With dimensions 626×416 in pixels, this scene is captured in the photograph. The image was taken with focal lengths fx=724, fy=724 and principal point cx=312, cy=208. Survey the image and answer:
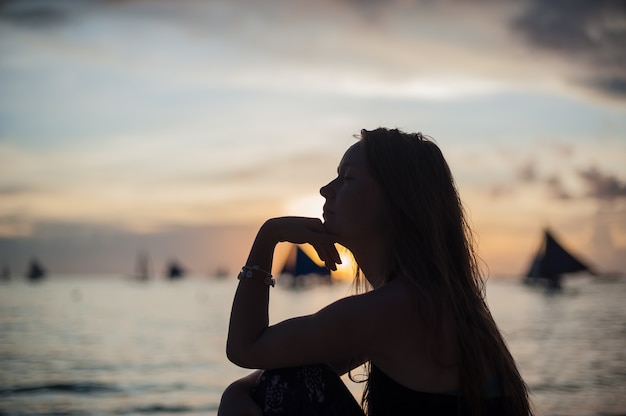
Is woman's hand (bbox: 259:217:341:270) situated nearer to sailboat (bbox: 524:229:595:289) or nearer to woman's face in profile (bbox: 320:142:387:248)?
woman's face in profile (bbox: 320:142:387:248)

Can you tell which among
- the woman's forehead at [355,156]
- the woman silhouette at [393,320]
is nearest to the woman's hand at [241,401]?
the woman silhouette at [393,320]

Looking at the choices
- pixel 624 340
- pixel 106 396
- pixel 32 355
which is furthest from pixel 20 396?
pixel 624 340

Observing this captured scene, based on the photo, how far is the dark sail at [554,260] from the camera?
5509 cm

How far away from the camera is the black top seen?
213 cm

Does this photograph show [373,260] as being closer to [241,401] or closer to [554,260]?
[241,401]

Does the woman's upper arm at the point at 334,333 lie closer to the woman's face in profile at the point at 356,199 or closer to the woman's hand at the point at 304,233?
the woman's face in profile at the point at 356,199

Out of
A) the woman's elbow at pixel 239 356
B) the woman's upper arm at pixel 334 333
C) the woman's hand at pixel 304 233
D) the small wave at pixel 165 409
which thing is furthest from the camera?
the small wave at pixel 165 409

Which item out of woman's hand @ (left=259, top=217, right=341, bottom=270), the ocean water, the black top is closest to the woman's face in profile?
woman's hand @ (left=259, top=217, right=341, bottom=270)

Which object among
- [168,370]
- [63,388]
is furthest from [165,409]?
[168,370]

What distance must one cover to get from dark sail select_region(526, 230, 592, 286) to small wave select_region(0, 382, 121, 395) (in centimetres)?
4568

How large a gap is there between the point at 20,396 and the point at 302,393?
11.3 meters

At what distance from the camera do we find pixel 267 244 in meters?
2.61

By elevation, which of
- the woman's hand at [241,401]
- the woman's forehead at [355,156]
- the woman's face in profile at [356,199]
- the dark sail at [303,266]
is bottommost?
the dark sail at [303,266]

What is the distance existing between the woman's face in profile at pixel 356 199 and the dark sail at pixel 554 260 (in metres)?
54.4
